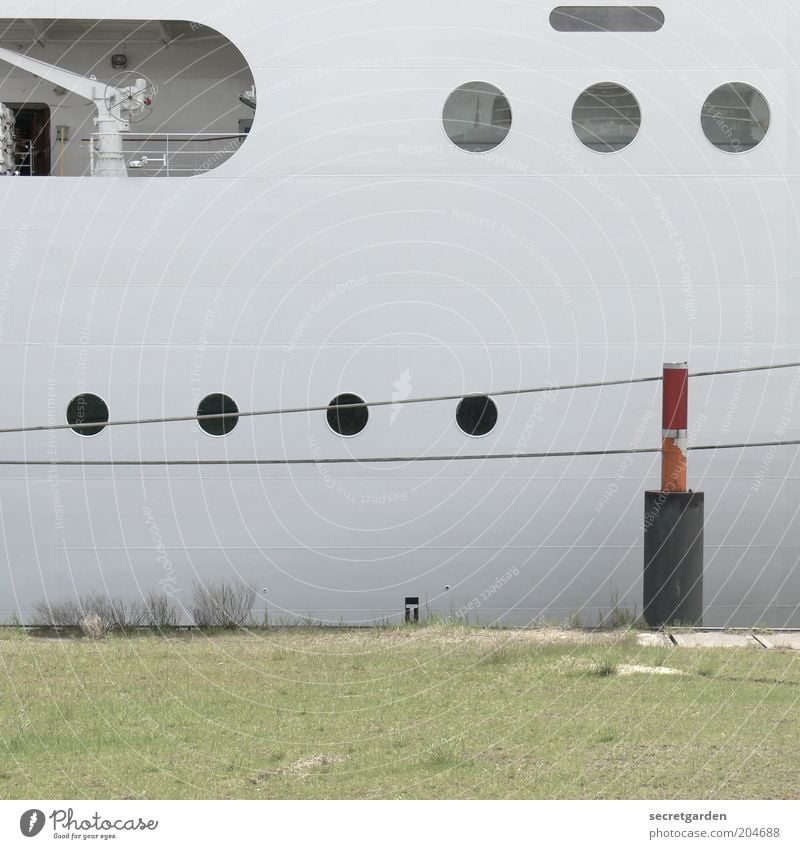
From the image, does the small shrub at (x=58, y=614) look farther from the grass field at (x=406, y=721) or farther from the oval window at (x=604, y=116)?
the oval window at (x=604, y=116)

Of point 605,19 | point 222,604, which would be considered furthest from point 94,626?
point 605,19

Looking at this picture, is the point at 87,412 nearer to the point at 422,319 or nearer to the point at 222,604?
the point at 222,604

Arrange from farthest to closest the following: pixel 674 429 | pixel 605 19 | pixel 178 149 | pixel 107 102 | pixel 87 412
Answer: pixel 178 149
pixel 107 102
pixel 605 19
pixel 87 412
pixel 674 429

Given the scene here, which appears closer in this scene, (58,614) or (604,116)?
(58,614)

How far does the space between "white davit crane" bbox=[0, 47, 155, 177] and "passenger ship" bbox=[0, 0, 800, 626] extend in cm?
31

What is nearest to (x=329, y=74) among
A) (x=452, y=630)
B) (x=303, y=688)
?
(x=452, y=630)

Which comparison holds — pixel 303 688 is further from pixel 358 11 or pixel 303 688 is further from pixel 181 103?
pixel 181 103

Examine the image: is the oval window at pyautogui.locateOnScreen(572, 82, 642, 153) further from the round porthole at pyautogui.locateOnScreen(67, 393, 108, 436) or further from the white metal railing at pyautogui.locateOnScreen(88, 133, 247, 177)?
the round porthole at pyautogui.locateOnScreen(67, 393, 108, 436)

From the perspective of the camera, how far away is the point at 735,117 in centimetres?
864

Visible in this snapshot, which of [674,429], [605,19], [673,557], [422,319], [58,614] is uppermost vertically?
[605,19]

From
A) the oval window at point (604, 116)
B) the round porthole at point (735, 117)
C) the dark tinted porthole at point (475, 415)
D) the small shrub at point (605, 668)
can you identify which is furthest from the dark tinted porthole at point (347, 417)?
the small shrub at point (605, 668)

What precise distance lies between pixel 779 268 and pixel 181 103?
4.53 m

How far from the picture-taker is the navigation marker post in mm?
6992

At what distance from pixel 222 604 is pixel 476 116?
3.59m
